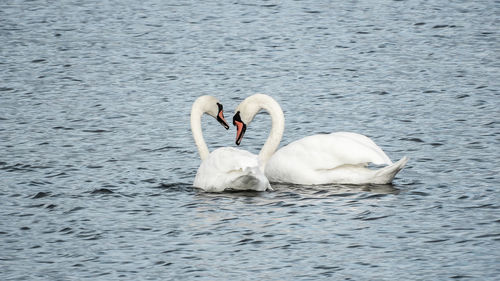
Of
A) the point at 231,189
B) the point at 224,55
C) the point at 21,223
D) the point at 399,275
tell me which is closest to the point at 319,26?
the point at 224,55

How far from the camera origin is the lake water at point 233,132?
489 inches

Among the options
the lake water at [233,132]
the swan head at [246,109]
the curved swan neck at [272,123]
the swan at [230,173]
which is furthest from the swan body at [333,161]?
the swan head at [246,109]

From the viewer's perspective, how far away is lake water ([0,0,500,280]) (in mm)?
12414

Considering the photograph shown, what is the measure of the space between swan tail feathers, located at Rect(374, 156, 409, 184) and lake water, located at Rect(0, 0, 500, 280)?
165 millimetres

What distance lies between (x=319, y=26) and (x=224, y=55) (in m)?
3.26

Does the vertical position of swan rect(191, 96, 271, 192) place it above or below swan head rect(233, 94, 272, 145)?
below

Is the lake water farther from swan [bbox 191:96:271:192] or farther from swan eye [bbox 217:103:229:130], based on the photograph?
swan eye [bbox 217:103:229:130]

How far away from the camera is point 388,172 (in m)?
14.7

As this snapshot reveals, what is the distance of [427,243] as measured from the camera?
12.6 m

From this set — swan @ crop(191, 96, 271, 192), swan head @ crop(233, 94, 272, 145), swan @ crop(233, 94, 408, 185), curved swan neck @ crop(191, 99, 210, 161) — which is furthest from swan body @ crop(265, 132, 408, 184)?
curved swan neck @ crop(191, 99, 210, 161)

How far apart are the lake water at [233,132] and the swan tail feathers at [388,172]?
165 mm

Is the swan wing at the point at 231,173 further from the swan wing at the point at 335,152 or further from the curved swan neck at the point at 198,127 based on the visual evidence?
the curved swan neck at the point at 198,127

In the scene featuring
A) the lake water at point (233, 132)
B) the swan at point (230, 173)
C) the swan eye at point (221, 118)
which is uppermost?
the swan eye at point (221, 118)

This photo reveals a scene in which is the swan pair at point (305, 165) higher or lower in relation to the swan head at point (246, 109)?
lower
